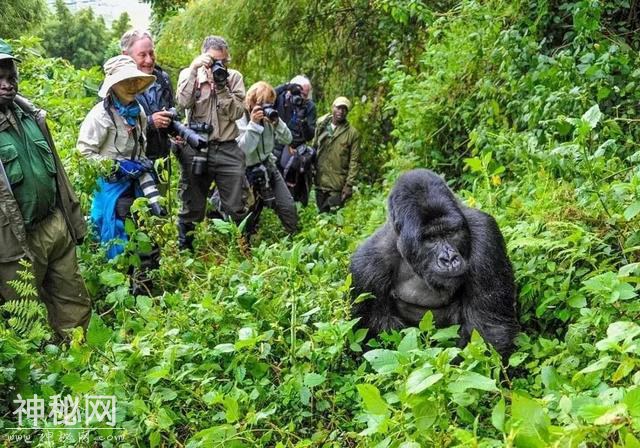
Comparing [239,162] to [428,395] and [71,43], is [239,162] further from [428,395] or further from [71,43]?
[71,43]

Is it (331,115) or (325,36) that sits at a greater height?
(325,36)

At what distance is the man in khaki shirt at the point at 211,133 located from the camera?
4988 millimetres

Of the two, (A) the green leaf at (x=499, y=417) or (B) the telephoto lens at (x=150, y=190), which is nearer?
(A) the green leaf at (x=499, y=417)

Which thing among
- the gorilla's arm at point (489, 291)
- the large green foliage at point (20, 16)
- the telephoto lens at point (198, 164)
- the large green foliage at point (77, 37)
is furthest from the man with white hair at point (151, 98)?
the large green foliage at point (77, 37)

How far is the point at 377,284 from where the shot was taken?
10.0ft

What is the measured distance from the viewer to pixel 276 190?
5.85 metres

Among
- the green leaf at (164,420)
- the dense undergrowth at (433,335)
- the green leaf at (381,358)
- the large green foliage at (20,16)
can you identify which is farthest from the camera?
the large green foliage at (20,16)

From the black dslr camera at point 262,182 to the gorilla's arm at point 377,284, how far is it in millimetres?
2694

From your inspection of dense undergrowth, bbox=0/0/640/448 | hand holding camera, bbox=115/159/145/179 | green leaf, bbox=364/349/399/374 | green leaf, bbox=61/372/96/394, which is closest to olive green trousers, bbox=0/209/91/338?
dense undergrowth, bbox=0/0/640/448

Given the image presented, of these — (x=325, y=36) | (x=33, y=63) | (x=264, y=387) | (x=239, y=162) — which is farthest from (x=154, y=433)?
(x=325, y=36)

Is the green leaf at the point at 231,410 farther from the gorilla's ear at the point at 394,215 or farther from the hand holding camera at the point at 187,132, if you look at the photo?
the hand holding camera at the point at 187,132

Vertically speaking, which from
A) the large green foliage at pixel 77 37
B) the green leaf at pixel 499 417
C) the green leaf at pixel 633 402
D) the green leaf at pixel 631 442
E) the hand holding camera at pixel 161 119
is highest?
the green leaf at pixel 633 402

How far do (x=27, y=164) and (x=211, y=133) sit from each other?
1.89 m

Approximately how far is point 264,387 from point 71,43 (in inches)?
1013
